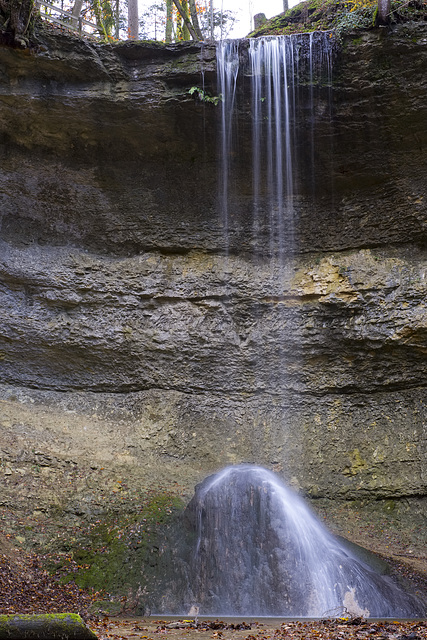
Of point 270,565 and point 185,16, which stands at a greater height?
point 185,16

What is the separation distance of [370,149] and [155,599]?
33.1 ft

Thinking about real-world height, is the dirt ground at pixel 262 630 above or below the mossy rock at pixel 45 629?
below

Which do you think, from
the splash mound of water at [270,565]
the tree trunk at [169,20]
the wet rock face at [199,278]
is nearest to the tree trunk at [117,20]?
the tree trunk at [169,20]

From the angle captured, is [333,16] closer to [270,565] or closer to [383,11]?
[383,11]

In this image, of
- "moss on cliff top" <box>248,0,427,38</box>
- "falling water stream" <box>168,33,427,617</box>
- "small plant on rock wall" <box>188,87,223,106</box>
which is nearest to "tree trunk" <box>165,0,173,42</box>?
"moss on cliff top" <box>248,0,427,38</box>

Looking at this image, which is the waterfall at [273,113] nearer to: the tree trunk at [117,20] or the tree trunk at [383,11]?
the tree trunk at [383,11]

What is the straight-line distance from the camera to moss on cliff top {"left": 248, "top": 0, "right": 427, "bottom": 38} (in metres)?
10.4

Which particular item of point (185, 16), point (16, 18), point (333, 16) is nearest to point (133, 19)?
point (185, 16)

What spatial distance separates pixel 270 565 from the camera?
23.6ft

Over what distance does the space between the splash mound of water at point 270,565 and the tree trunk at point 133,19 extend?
12.9 m

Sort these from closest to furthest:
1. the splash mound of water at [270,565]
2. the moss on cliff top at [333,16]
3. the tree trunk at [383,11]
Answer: the splash mound of water at [270,565], the tree trunk at [383,11], the moss on cliff top at [333,16]

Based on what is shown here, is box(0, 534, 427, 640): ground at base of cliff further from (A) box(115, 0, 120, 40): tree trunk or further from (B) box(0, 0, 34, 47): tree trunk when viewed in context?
(A) box(115, 0, 120, 40): tree trunk

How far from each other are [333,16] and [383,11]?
4761mm

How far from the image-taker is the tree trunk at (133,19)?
49.0ft
